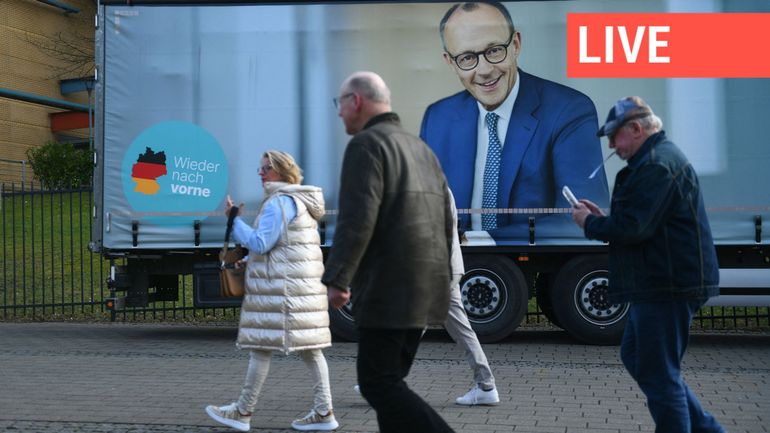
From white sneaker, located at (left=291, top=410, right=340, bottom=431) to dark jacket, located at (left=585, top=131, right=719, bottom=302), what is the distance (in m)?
2.13

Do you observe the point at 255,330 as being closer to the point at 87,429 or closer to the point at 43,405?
the point at 87,429

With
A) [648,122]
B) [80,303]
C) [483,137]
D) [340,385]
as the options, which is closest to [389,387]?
[648,122]

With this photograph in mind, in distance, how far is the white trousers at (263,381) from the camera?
20.0 ft

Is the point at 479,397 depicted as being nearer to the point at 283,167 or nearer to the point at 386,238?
the point at 283,167

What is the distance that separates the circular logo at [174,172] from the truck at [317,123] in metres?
0.01

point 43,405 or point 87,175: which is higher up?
point 87,175

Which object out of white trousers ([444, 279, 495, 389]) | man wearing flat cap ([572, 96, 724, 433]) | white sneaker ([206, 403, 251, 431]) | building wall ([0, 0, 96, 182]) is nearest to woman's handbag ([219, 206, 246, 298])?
white sneaker ([206, 403, 251, 431])

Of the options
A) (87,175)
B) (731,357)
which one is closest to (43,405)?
(731,357)

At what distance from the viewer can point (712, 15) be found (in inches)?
411

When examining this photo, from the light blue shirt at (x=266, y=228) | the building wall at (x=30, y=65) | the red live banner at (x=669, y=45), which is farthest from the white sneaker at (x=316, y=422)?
the building wall at (x=30, y=65)

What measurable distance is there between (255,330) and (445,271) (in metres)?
1.95

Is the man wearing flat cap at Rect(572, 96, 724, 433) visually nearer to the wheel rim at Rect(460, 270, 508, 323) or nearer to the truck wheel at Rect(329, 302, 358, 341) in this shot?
the wheel rim at Rect(460, 270, 508, 323)

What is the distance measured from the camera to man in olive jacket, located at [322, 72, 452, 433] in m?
4.29

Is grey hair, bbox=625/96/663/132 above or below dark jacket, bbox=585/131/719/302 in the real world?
above
